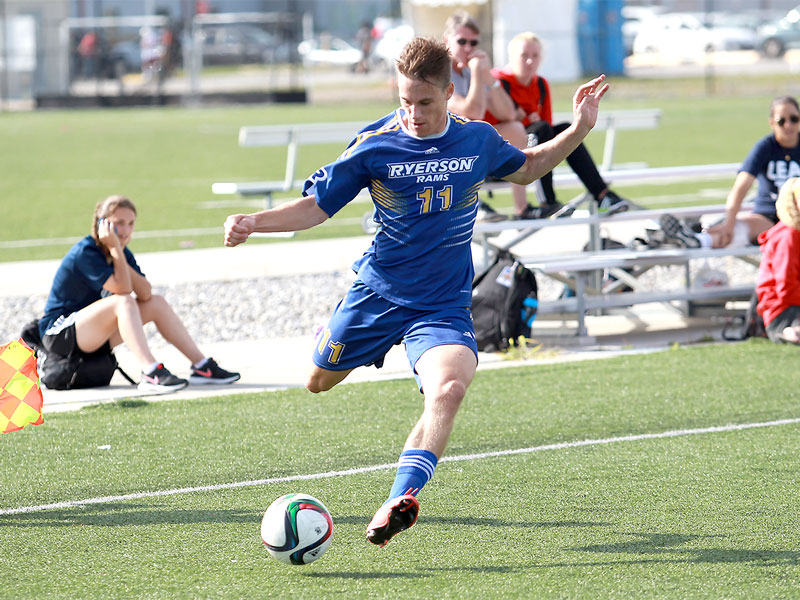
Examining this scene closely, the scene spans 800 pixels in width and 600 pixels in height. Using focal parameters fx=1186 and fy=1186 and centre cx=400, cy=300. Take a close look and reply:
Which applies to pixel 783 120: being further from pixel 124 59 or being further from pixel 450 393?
pixel 124 59

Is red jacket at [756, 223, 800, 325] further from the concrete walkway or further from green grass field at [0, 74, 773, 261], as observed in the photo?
green grass field at [0, 74, 773, 261]

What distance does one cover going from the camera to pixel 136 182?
19.0 m

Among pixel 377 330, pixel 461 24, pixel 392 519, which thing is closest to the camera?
pixel 392 519

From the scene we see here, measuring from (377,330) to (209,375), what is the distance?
3.19m

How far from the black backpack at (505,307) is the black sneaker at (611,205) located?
1226 millimetres

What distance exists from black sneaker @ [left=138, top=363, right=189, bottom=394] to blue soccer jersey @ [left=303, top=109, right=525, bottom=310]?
3015mm

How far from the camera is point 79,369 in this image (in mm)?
7555

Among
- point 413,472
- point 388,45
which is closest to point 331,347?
point 413,472

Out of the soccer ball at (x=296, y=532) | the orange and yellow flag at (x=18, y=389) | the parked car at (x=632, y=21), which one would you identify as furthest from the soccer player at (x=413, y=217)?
the parked car at (x=632, y=21)

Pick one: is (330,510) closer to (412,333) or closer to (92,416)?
(412,333)

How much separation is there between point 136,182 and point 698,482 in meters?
15.0

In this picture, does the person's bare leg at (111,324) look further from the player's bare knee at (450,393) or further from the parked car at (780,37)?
the parked car at (780,37)

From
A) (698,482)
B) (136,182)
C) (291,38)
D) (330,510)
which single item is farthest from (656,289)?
(291,38)

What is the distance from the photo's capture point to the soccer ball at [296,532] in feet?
14.1
